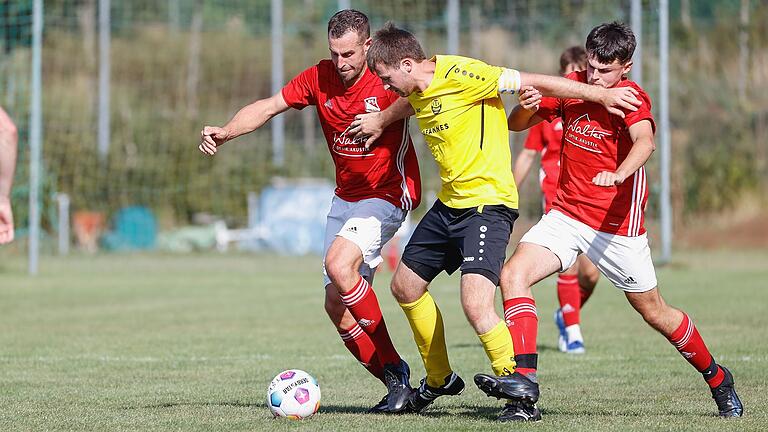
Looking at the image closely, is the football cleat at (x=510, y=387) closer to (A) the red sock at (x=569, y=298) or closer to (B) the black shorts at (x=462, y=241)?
(B) the black shorts at (x=462, y=241)

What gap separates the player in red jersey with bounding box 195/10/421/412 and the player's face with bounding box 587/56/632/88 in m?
1.13

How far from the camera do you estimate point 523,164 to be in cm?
1002

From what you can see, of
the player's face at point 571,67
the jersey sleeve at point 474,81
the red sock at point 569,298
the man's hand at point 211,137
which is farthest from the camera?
the red sock at point 569,298

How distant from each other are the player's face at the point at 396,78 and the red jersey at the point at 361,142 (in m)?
0.56

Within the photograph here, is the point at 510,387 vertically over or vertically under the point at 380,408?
over

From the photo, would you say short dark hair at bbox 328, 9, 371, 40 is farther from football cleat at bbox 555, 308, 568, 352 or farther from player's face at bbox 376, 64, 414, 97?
football cleat at bbox 555, 308, 568, 352

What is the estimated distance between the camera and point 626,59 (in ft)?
21.4

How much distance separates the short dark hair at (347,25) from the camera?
677 cm

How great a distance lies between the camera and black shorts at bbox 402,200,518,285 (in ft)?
20.9

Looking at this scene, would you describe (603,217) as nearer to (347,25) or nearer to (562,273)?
(347,25)

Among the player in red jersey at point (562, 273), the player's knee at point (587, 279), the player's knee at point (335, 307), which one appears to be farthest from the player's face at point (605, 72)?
the player's knee at point (587, 279)

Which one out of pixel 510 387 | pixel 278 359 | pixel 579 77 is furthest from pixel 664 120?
pixel 510 387

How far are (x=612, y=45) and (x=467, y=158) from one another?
0.98m

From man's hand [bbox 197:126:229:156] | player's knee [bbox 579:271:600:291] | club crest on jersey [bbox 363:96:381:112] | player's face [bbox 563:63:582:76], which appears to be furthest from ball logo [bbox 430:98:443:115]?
player's knee [bbox 579:271:600:291]
